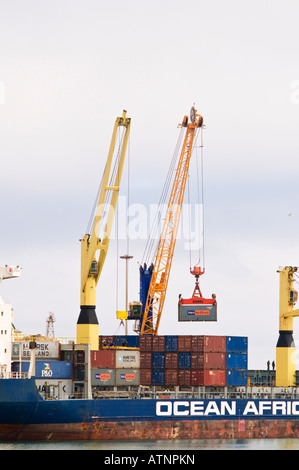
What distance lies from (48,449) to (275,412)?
60.8ft

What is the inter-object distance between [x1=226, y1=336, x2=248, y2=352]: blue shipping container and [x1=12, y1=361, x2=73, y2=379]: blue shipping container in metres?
11.8

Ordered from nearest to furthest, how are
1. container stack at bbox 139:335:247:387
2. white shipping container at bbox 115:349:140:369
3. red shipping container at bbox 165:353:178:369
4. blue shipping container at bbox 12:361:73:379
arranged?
blue shipping container at bbox 12:361:73:379 < white shipping container at bbox 115:349:140:369 < container stack at bbox 139:335:247:387 < red shipping container at bbox 165:353:178:369

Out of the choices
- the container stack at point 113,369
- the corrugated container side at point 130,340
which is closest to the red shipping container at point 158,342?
the container stack at point 113,369

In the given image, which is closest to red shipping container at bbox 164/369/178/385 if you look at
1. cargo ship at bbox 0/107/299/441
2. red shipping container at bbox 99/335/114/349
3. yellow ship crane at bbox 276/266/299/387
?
cargo ship at bbox 0/107/299/441

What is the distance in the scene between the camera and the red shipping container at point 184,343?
78.5 meters

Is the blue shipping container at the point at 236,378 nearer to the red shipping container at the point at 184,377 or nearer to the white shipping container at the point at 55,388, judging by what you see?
the red shipping container at the point at 184,377

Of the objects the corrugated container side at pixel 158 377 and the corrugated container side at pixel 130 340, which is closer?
the corrugated container side at pixel 158 377

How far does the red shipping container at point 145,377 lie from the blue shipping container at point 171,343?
2.04 meters

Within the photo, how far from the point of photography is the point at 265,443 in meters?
74.6

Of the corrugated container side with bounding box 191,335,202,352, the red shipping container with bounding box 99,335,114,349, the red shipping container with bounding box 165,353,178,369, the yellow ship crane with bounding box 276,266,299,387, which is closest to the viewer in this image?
the corrugated container side with bounding box 191,335,202,352

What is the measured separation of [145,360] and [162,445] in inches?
352

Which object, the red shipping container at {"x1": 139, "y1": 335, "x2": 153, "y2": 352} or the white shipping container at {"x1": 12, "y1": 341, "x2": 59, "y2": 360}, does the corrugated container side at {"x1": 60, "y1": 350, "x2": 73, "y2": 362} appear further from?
the red shipping container at {"x1": 139, "y1": 335, "x2": 153, "y2": 352}

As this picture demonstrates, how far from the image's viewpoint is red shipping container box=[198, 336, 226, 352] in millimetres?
78056
